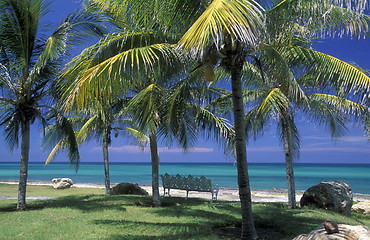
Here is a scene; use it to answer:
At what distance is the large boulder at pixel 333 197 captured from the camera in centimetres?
1151

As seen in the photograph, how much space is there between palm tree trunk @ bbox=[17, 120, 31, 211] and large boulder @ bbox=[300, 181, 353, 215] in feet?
31.0

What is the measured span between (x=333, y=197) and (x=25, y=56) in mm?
10851

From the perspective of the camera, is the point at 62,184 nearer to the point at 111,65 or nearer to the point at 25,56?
the point at 25,56

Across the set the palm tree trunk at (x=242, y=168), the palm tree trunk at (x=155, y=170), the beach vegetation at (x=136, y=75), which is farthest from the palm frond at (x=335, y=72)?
the palm tree trunk at (x=155, y=170)

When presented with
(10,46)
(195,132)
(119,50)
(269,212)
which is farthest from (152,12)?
Answer: (269,212)

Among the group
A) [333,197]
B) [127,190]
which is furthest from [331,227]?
[127,190]

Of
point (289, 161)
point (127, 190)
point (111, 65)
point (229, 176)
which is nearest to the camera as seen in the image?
point (111, 65)

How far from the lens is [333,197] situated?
38.0 ft

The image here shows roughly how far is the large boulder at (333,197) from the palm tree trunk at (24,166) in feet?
31.0

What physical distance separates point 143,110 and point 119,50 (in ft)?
4.94

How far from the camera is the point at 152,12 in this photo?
7.16 meters

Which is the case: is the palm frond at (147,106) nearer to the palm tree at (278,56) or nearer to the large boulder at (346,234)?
the palm tree at (278,56)

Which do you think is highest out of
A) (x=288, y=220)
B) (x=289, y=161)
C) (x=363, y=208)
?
(x=289, y=161)

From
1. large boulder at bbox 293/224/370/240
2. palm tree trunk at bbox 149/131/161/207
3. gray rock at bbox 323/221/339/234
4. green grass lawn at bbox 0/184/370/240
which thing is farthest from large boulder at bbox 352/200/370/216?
gray rock at bbox 323/221/339/234
